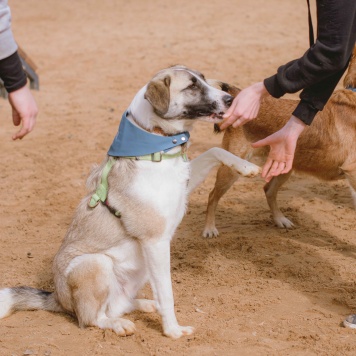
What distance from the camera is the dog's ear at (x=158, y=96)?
4.14 meters

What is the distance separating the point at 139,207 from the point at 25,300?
1.15 metres

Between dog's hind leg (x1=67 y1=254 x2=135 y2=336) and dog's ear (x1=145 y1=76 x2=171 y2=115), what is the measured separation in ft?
3.49

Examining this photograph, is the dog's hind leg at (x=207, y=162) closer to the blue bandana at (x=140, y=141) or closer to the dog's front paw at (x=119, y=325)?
the blue bandana at (x=140, y=141)

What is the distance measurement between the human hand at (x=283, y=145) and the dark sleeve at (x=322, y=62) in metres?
0.08

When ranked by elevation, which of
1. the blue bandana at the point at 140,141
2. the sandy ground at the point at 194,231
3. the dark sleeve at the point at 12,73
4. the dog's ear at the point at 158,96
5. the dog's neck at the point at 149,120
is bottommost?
the sandy ground at the point at 194,231

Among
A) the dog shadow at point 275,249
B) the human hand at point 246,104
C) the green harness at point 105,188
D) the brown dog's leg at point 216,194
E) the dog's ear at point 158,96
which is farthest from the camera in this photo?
the brown dog's leg at point 216,194

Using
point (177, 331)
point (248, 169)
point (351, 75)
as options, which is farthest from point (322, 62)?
point (351, 75)

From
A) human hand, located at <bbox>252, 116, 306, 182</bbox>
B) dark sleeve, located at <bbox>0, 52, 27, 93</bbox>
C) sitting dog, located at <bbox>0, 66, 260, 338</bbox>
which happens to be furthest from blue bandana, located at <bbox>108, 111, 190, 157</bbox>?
dark sleeve, located at <bbox>0, 52, 27, 93</bbox>

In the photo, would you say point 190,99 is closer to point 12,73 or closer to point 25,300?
point 12,73

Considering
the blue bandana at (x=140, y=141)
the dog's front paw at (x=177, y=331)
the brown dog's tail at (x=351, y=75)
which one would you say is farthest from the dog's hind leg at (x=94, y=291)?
the brown dog's tail at (x=351, y=75)

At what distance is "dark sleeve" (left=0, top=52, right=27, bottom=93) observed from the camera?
11.2 feet

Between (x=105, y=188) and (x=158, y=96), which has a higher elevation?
(x=158, y=96)

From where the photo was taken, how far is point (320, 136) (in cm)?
607

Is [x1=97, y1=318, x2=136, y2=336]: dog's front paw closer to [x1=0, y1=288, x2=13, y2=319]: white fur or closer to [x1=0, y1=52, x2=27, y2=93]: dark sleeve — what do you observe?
[x1=0, y1=288, x2=13, y2=319]: white fur
